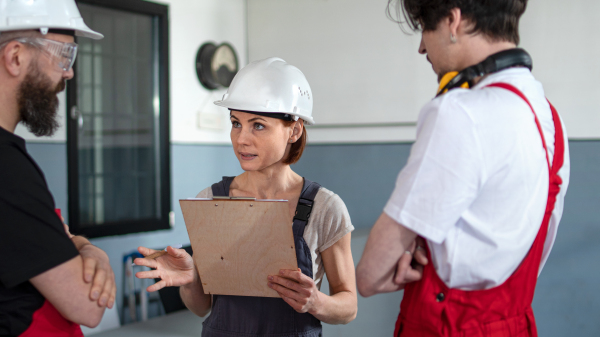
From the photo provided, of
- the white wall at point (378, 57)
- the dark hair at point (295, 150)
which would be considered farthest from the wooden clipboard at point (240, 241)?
the white wall at point (378, 57)

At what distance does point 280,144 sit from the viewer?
148 centimetres

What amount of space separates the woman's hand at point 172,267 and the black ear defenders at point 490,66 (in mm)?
853

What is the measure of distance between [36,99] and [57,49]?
130 millimetres

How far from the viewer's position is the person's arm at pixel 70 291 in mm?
899

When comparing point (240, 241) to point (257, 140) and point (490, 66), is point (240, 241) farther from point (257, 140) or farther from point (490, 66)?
point (490, 66)

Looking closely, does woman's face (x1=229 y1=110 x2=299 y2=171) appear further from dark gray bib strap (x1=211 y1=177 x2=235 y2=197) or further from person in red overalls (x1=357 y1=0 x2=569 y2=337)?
person in red overalls (x1=357 y1=0 x2=569 y2=337)

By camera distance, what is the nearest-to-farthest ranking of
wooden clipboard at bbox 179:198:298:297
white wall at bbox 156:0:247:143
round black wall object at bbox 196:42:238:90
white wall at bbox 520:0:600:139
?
wooden clipboard at bbox 179:198:298:297, white wall at bbox 520:0:600:139, white wall at bbox 156:0:247:143, round black wall object at bbox 196:42:238:90

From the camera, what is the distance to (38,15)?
40.8 inches

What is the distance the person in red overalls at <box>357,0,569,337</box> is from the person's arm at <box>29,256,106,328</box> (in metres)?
0.58

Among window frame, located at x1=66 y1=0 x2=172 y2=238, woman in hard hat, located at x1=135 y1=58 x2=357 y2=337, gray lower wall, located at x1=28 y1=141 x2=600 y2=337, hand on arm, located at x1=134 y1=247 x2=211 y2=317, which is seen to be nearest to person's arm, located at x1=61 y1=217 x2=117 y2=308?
hand on arm, located at x1=134 y1=247 x2=211 y2=317

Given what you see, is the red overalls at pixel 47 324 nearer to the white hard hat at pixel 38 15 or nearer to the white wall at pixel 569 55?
the white hard hat at pixel 38 15

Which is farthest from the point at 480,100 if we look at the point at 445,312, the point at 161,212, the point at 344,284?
the point at 161,212

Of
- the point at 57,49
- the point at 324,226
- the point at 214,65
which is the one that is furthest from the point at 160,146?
the point at 57,49

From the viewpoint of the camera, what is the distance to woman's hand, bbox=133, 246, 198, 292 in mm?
1269
